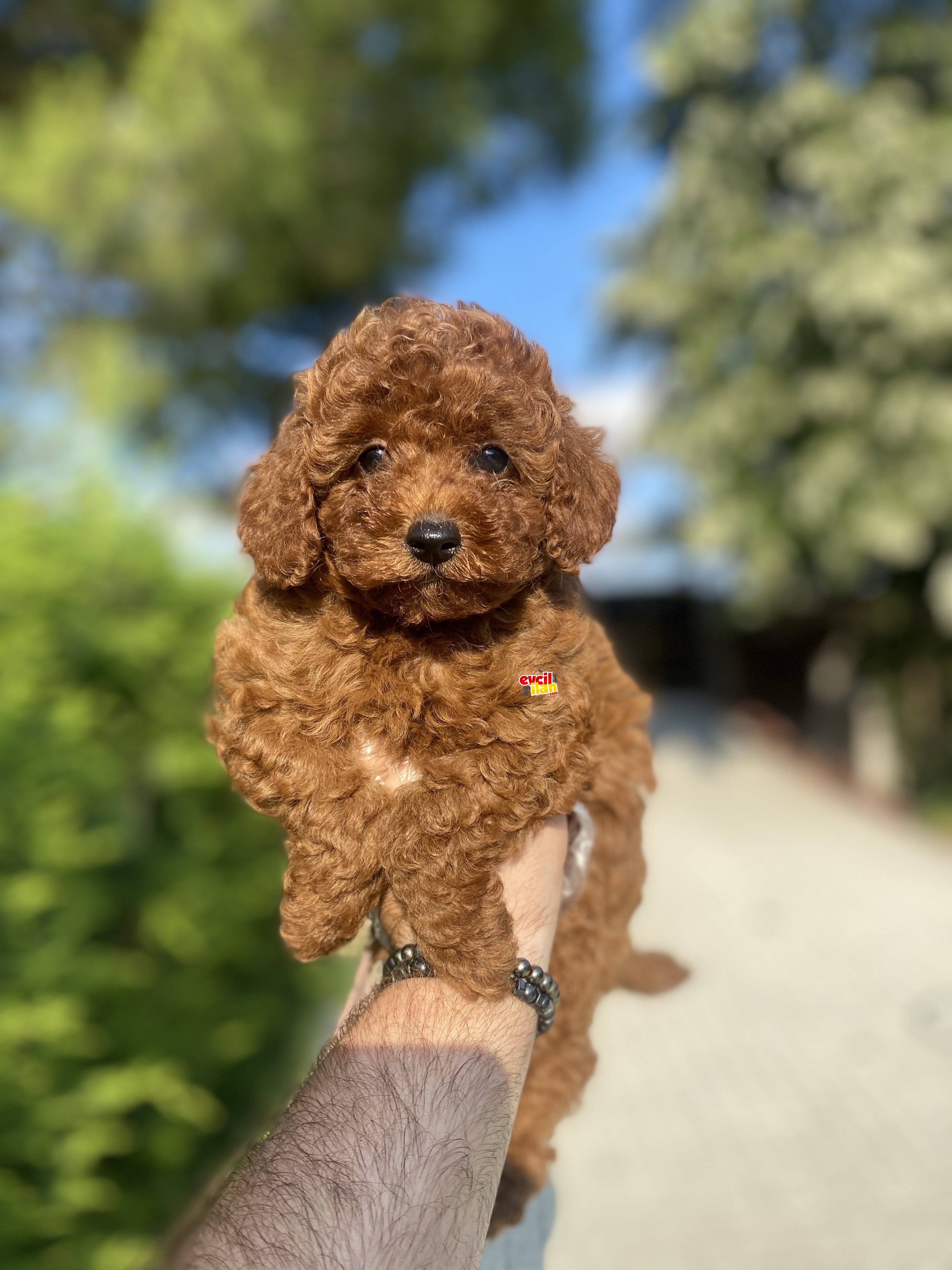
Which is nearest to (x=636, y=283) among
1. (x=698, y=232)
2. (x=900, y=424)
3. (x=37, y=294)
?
(x=698, y=232)

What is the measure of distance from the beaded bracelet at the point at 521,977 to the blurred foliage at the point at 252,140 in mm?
8362

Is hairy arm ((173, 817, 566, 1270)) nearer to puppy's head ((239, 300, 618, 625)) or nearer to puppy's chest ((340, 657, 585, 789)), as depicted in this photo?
puppy's chest ((340, 657, 585, 789))

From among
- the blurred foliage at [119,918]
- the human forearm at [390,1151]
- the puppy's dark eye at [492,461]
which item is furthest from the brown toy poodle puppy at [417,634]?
the blurred foliage at [119,918]

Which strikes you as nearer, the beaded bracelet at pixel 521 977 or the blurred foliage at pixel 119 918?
the beaded bracelet at pixel 521 977

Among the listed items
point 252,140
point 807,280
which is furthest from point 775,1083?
point 252,140

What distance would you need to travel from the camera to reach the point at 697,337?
12469 mm

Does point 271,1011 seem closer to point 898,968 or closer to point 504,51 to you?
point 898,968

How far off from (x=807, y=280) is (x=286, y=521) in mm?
10566

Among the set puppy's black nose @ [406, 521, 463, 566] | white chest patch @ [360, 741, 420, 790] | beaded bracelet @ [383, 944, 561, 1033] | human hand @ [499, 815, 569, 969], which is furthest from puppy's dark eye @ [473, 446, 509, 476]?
beaded bracelet @ [383, 944, 561, 1033]

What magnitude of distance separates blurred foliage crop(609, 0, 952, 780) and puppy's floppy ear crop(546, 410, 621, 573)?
9801mm

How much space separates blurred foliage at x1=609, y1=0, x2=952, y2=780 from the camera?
427 inches

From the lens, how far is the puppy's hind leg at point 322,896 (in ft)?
6.04

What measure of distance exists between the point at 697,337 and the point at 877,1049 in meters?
8.55

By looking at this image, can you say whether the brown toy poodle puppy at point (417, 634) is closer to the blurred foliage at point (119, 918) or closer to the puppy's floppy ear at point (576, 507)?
the puppy's floppy ear at point (576, 507)
